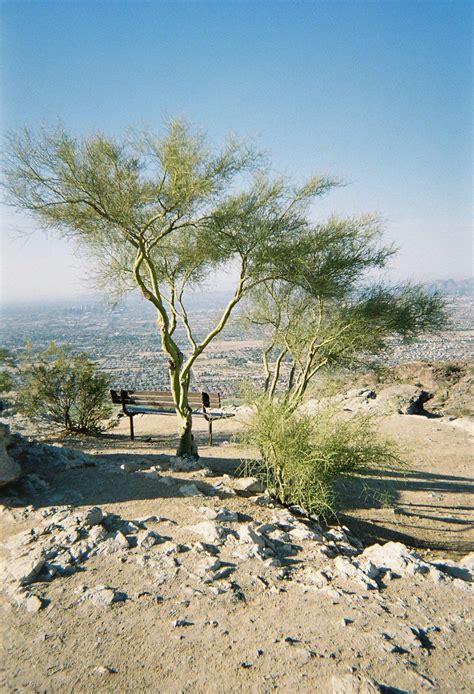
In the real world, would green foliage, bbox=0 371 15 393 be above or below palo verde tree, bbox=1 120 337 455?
below

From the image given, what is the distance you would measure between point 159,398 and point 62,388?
271 cm

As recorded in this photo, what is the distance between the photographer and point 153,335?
1821 inches

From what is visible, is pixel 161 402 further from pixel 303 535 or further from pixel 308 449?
pixel 303 535

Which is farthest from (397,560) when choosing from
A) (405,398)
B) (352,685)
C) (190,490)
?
(405,398)

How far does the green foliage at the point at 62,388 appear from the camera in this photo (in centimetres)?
1235

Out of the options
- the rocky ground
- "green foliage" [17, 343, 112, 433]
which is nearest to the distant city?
"green foliage" [17, 343, 112, 433]

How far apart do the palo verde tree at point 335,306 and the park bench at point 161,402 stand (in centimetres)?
152

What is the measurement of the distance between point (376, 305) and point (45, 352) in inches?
→ 316

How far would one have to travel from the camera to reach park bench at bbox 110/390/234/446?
11.4 meters

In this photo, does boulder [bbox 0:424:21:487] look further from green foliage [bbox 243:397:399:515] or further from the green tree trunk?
green foliage [bbox 243:397:399:515]

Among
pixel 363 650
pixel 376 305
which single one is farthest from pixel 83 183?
pixel 363 650

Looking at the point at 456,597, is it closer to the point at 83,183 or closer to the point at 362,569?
the point at 362,569

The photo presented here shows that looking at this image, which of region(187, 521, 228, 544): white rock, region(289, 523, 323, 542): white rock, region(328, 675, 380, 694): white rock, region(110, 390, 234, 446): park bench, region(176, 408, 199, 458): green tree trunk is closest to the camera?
region(328, 675, 380, 694): white rock

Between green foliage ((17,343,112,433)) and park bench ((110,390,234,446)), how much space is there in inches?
35.4
